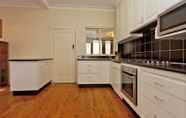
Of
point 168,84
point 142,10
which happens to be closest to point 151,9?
point 142,10

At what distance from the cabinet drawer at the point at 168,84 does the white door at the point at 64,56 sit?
4245 mm

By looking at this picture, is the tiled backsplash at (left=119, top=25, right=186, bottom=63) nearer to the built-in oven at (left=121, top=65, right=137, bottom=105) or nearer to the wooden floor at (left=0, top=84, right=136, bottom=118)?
the built-in oven at (left=121, top=65, right=137, bottom=105)

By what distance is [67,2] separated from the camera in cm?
567

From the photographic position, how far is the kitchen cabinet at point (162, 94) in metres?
1.44

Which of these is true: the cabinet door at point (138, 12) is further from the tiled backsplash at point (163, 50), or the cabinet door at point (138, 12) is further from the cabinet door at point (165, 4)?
the cabinet door at point (165, 4)

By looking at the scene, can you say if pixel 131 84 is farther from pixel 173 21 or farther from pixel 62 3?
pixel 62 3

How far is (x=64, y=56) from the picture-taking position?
6156 millimetres

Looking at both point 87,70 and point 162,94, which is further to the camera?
point 87,70

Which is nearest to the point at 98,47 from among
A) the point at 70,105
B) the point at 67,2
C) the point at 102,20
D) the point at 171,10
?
the point at 102,20

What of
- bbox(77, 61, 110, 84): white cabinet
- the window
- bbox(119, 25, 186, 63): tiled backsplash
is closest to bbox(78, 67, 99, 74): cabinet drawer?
bbox(77, 61, 110, 84): white cabinet

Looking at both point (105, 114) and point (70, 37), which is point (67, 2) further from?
point (105, 114)

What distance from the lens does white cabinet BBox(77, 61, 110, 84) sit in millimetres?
5273

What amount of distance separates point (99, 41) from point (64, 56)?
1340 millimetres

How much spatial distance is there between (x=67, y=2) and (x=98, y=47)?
1.84 meters
